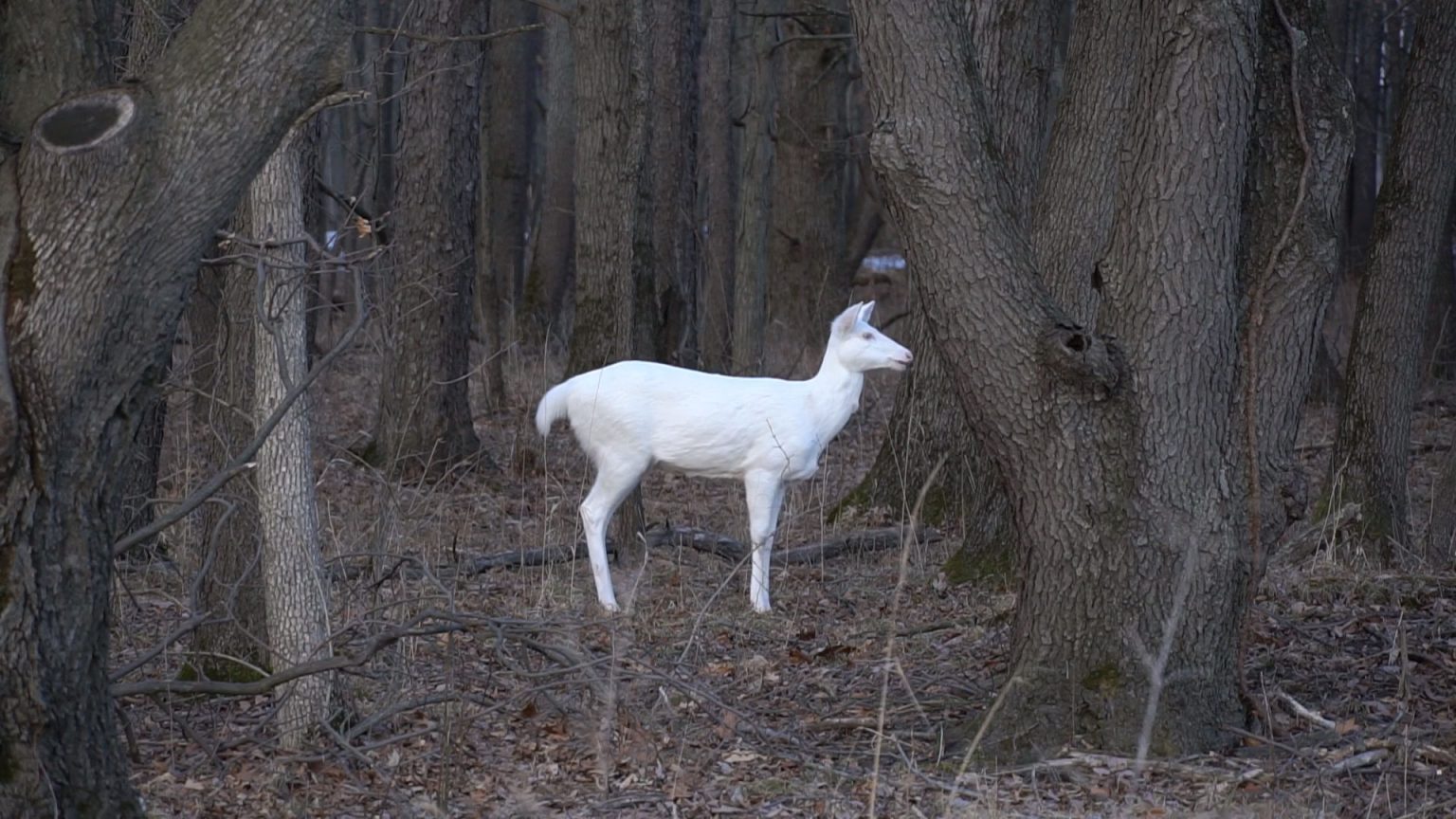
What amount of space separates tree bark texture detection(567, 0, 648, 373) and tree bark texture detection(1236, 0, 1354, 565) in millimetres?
4914

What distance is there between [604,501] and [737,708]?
3.20 meters

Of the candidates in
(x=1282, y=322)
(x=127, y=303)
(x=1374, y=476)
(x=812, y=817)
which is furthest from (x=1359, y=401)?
(x=127, y=303)

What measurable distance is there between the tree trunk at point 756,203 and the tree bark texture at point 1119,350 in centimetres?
997

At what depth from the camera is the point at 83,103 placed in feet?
12.8

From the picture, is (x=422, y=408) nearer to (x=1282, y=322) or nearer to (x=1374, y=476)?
(x=1374, y=476)

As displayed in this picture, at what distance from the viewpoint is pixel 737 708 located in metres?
5.61

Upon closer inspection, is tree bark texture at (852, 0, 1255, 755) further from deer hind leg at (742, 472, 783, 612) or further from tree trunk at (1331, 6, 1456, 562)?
tree trunk at (1331, 6, 1456, 562)

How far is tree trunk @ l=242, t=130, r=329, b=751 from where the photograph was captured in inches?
218

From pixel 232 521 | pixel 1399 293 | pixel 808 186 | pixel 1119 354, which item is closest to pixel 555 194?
pixel 808 186

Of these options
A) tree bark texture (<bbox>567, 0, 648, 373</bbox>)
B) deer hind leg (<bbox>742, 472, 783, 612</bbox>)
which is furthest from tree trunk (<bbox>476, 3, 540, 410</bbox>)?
deer hind leg (<bbox>742, 472, 783, 612</bbox>)

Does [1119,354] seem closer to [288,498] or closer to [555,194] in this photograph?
[288,498]

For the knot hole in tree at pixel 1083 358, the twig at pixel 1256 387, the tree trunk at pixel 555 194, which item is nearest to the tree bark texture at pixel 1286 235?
the twig at pixel 1256 387

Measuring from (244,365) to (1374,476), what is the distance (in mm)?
6517

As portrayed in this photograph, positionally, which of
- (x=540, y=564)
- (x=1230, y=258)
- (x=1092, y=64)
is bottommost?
(x=540, y=564)
